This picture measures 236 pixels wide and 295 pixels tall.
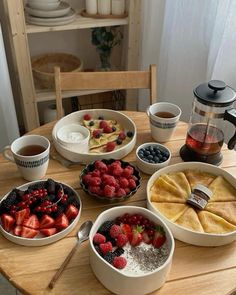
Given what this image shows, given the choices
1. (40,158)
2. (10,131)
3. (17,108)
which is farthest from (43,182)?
(17,108)

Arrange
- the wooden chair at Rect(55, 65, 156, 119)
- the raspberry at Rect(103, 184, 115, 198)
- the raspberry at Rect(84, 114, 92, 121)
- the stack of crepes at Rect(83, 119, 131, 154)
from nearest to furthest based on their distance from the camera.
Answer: the raspberry at Rect(103, 184, 115, 198) < the stack of crepes at Rect(83, 119, 131, 154) < the raspberry at Rect(84, 114, 92, 121) < the wooden chair at Rect(55, 65, 156, 119)

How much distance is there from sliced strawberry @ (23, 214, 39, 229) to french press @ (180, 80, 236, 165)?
53 centimetres

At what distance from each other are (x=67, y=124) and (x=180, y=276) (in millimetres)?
701

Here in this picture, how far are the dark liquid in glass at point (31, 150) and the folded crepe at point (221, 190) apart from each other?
0.52 m

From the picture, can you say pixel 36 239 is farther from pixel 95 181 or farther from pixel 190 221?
pixel 190 221

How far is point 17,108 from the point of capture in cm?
223

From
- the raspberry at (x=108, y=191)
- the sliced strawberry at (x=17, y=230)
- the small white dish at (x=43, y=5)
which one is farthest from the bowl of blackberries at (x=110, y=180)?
the small white dish at (x=43, y=5)

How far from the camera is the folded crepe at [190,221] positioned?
0.86 metres

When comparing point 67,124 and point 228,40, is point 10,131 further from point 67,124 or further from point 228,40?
point 228,40

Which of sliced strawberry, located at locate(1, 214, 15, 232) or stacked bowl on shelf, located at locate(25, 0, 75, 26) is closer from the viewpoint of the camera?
sliced strawberry, located at locate(1, 214, 15, 232)

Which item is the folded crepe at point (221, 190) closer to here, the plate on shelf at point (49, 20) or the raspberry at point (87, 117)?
the raspberry at point (87, 117)

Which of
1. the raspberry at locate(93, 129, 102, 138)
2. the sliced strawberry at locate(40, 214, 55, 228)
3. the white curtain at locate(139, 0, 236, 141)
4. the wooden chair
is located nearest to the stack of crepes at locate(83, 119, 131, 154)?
the raspberry at locate(93, 129, 102, 138)

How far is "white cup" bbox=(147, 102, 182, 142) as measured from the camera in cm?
117

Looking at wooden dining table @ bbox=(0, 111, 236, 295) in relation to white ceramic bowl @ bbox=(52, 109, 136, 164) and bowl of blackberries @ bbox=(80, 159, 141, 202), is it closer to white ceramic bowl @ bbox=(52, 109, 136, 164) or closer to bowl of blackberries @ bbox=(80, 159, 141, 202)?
bowl of blackberries @ bbox=(80, 159, 141, 202)
